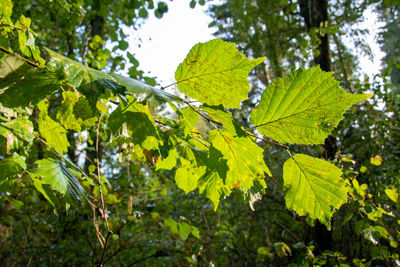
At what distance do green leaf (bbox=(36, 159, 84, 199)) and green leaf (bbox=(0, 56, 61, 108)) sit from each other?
252 millimetres

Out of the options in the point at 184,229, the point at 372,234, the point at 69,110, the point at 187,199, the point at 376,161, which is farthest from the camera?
the point at 187,199

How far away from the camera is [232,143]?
0.63m

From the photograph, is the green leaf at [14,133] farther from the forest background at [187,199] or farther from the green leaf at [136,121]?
the green leaf at [136,121]

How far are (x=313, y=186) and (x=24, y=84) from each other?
656 millimetres

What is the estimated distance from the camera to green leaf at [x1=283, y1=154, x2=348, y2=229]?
64cm

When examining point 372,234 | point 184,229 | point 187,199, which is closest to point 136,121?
point 184,229

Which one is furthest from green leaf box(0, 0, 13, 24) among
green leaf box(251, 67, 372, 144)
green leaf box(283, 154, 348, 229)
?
green leaf box(283, 154, 348, 229)

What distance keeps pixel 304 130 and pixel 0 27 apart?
2.47 ft

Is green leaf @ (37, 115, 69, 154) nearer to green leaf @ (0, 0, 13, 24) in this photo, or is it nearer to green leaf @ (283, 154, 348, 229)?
green leaf @ (0, 0, 13, 24)

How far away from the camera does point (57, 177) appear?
745 mm

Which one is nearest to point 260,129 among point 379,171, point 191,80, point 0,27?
point 191,80

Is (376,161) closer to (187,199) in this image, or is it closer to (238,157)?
(238,157)

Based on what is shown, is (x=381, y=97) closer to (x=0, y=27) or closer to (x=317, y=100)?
(x=317, y=100)

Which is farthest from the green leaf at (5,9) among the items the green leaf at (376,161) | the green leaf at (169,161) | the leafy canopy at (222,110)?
the green leaf at (376,161)
